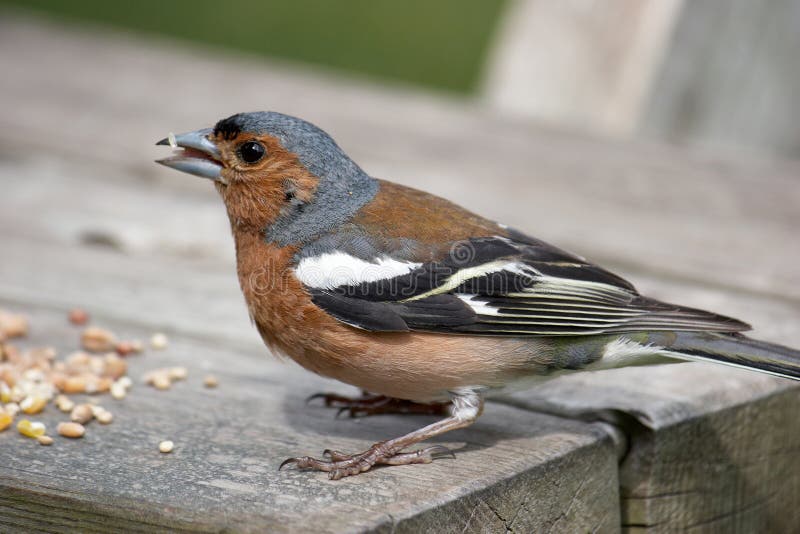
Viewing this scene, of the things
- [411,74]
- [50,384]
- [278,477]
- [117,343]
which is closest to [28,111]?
[117,343]

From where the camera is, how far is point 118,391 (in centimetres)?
310

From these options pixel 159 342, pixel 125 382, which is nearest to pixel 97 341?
pixel 159 342

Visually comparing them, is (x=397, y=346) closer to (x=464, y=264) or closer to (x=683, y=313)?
(x=464, y=264)

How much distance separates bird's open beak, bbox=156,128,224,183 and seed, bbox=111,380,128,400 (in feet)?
2.34

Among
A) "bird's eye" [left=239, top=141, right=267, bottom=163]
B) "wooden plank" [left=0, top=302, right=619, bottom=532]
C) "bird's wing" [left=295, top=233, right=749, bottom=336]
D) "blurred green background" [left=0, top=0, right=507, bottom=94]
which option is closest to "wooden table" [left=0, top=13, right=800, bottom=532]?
"wooden plank" [left=0, top=302, right=619, bottom=532]

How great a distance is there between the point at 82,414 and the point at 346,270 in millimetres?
826

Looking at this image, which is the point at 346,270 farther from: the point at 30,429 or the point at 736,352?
the point at 736,352

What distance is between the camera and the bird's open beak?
11.0ft

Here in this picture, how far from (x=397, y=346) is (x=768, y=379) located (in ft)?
3.59

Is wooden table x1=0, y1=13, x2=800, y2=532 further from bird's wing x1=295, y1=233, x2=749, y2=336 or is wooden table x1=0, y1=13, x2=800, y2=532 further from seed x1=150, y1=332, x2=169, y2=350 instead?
bird's wing x1=295, y1=233, x2=749, y2=336

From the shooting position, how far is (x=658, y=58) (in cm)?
576

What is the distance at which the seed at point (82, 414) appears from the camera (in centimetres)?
285

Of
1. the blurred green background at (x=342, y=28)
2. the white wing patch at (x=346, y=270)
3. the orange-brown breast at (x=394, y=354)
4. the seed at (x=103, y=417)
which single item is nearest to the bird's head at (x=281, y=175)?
the white wing patch at (x=346, y=270)

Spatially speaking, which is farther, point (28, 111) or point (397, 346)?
point (28, 111)
